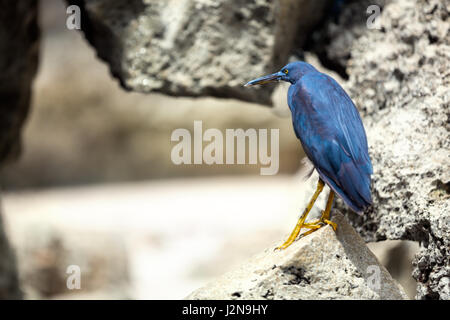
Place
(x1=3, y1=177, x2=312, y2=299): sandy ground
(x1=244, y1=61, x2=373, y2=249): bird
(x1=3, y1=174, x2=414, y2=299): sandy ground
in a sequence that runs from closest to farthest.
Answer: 1. (x1=244, y1=61, x2=373, y2=249): bird
2. (x1=3, y1=174, x2=414, y2=299): sandy ground
3. (x1=3, y1=177, x2=312, y2=299): sandy ground

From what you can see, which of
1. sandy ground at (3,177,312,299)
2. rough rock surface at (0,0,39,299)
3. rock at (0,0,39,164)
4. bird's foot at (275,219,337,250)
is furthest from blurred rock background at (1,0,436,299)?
bird's foot at (275,219,337,250)

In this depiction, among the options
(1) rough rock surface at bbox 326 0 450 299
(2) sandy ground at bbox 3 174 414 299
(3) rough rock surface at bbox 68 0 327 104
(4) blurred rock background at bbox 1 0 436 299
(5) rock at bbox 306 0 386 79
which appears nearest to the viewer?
(1) rough rock surface at bbox 326 0 450 299

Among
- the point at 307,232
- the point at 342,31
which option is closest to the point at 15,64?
the point at 342,31

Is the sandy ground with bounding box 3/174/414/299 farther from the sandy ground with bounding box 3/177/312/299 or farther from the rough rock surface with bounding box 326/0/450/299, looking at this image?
the rough rock surface with bounding box 326/0/450/299

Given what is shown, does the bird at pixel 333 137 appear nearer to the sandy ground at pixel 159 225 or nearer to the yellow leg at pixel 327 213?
the yellow leg at pixel 327 213

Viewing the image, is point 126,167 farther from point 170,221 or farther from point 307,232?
point 307,232

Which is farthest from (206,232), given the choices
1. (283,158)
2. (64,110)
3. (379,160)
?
(379,160)
